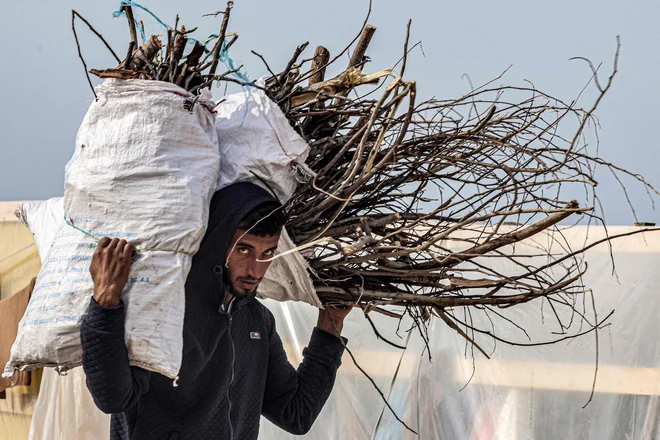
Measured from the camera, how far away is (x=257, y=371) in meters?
1.95

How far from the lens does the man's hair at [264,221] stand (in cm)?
158

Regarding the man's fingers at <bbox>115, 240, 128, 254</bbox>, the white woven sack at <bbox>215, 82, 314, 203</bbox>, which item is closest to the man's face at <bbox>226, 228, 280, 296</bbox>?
the white woven sack at <bbox>215, 82, 314, 203</bbox>

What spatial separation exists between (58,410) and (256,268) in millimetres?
2273

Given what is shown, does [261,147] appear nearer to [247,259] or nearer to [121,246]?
[247,259]

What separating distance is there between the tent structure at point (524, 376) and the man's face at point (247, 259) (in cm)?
129

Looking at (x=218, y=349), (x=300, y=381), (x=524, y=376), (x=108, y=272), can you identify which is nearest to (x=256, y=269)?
(x=218, y=349)

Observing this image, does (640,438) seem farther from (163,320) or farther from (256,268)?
(163,320)

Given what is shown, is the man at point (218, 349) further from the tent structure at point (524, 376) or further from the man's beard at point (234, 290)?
the tent structure at point (524, 376)

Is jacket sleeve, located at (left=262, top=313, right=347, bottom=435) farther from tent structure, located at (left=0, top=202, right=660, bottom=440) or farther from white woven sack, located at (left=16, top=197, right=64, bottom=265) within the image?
tent structure, located at (left=0, top=202, right=660, bottom=440)

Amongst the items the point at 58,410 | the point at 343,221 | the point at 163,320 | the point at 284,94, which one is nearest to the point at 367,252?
the point at 343,221

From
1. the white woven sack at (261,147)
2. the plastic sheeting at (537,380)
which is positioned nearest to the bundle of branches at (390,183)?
the white woven sack at (261,147)

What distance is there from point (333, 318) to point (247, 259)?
44 cm

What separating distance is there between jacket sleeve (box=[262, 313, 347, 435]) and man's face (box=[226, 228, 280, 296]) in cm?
41

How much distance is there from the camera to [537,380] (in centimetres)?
303
